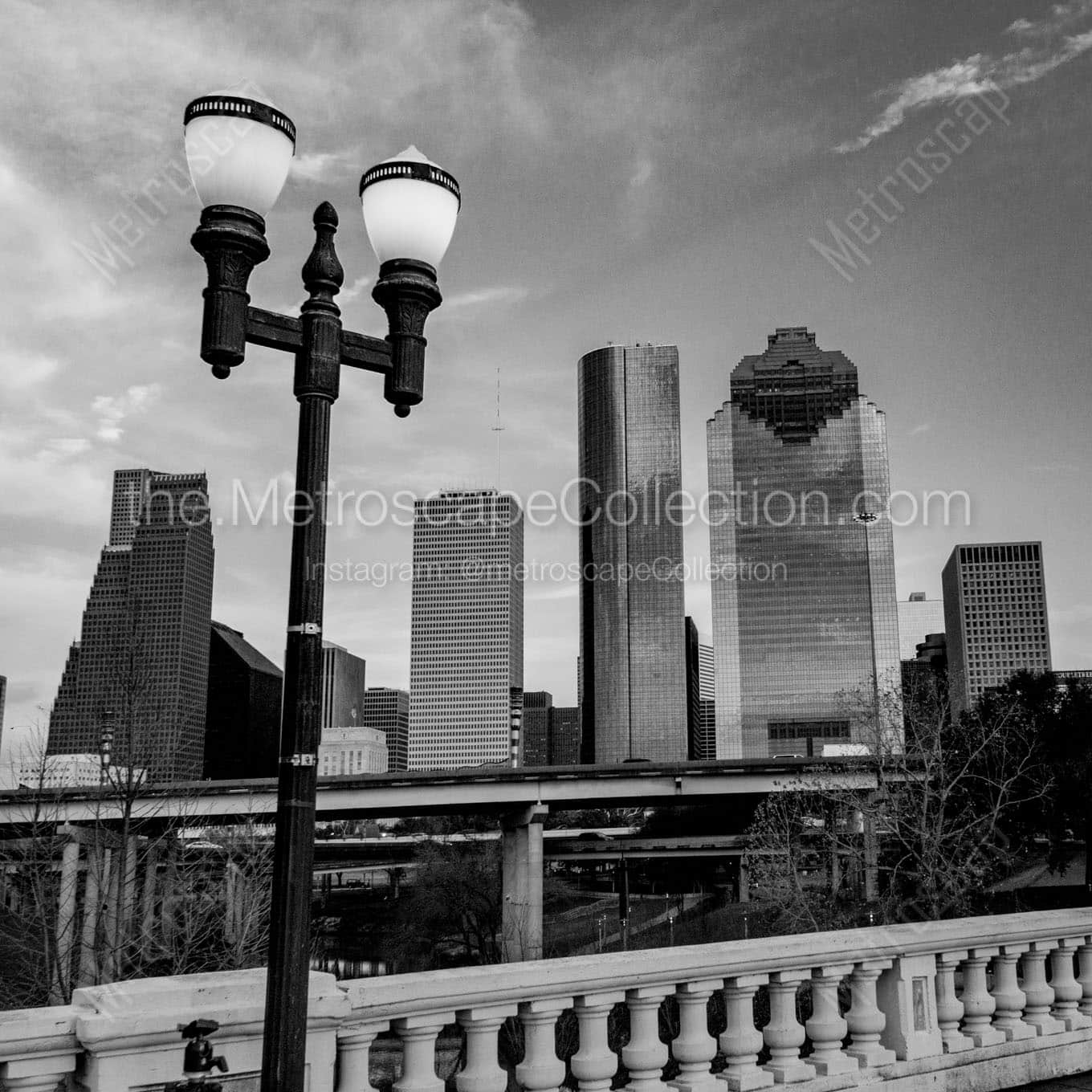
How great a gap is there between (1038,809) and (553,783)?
105 feet

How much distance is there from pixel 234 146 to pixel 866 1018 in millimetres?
6007

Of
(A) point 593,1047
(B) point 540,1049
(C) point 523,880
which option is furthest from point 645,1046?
(C) point 523,880

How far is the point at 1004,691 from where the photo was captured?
57688 millimetres

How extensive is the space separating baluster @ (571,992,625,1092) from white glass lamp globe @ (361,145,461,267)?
4.00m

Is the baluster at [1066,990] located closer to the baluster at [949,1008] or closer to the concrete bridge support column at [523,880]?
the baluster at [949,1008]

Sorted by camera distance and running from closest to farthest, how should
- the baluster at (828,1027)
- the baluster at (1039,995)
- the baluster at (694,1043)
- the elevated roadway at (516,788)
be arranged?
1. the baluster at (694,1043)
2. the baluster at (828,1027)
3. the baluster at (1039,995)
4. the elevated roadway at (516,788)

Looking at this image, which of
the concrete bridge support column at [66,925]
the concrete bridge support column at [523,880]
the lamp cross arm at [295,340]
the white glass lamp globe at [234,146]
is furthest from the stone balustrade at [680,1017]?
the concrete bridge support column at [523,880]

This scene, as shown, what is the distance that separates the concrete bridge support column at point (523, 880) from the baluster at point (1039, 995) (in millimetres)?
61172

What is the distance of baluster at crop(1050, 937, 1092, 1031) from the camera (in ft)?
25.1

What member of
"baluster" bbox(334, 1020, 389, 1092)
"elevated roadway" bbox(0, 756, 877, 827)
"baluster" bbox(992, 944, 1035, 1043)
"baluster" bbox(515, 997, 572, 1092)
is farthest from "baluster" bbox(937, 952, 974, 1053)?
"elevated roadway" bbox(0, 756, 877, 827)

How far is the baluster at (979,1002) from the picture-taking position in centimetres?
714

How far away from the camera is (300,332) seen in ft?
17.5

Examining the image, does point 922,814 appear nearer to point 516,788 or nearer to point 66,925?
point 66,925

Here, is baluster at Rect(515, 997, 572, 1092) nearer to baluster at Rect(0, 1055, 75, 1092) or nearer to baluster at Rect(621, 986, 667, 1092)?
baluster at Rect(621, 986, 667, 1092)
